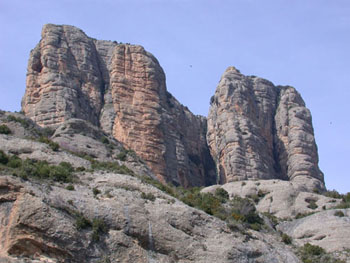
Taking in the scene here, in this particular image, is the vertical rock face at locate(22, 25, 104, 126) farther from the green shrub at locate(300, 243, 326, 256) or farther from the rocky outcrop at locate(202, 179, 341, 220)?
the green shrub at locate(300, 243, 326, 256)

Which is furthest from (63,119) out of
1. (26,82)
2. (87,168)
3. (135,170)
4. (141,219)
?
(141,219)

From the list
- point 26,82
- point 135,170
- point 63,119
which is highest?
point 26,82

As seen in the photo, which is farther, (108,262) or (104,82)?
(104,82)

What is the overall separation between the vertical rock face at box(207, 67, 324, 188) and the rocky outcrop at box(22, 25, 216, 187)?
388 cm

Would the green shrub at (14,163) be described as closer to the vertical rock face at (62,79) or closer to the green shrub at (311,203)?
the green shrub at (311,203)

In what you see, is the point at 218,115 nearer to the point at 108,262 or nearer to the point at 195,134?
the point at 195,134

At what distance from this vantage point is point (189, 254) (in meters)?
39.4

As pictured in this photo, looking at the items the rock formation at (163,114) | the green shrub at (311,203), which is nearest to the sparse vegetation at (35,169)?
the green shrub at (311,203)

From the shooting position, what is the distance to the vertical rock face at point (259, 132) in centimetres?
7950

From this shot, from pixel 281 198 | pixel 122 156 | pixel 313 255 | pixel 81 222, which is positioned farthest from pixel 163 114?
pixel 81 222

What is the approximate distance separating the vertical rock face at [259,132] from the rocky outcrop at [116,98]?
3.88 metres

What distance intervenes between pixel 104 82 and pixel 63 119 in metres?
10.0

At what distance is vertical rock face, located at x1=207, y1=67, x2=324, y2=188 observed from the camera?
79.5m

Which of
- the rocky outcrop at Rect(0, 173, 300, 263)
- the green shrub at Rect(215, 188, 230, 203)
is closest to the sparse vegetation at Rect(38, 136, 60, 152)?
the rocky outcrop at Rect(0, 173, 300, 263)
